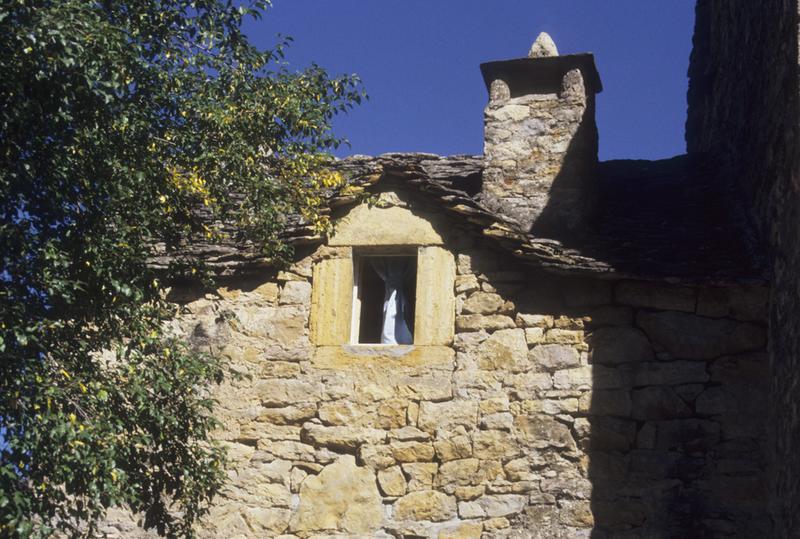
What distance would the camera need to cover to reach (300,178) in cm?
916

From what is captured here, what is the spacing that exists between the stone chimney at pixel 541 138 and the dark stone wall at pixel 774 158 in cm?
141

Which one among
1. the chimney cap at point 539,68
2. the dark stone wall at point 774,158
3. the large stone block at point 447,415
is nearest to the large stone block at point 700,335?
the dark stone wall at point 774,158

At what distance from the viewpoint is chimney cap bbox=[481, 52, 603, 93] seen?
10523mm

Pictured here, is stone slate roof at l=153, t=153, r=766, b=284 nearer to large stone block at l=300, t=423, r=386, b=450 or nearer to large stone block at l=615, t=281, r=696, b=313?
large stone block at l=615, t=281, r=696, b=313

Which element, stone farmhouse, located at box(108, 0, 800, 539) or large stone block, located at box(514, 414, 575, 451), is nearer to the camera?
stone farmhouse, located at box(108, 0, 800, 539)

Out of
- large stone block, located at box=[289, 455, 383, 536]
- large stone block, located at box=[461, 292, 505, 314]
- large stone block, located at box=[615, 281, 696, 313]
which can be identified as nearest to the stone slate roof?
large stone block, located at box=[615, 281, 696, 313]

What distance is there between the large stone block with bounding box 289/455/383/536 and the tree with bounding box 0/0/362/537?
2.63 ft

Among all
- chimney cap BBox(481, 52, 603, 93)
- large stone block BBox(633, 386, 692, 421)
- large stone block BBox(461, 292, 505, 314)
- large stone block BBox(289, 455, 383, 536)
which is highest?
chimney cap BBox(481, 52, 603, 93)

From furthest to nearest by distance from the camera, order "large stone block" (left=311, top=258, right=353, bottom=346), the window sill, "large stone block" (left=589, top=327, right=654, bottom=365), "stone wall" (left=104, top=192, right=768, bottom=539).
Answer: "large stone block" (left=311, top=258, right=353, bottom=346) < the window sill < "large stone block" (left=589, top=327, right=654, bottom=365) < "stone wall" (left=104, top=192, right=768, bottom=539)

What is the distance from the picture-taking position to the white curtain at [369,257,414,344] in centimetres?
971

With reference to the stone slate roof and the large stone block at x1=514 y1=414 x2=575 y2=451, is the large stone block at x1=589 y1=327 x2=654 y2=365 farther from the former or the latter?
the large stone block at x1=514 y1=414 x2=575 y2=451

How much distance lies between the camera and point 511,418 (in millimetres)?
8938

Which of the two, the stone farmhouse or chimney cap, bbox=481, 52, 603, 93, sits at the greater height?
chimney cap, bbox=481, 52, 603, 93

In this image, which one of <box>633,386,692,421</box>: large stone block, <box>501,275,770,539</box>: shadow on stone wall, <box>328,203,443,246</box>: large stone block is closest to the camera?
<box>501,275,770,539</box>: shadow on stone wall
